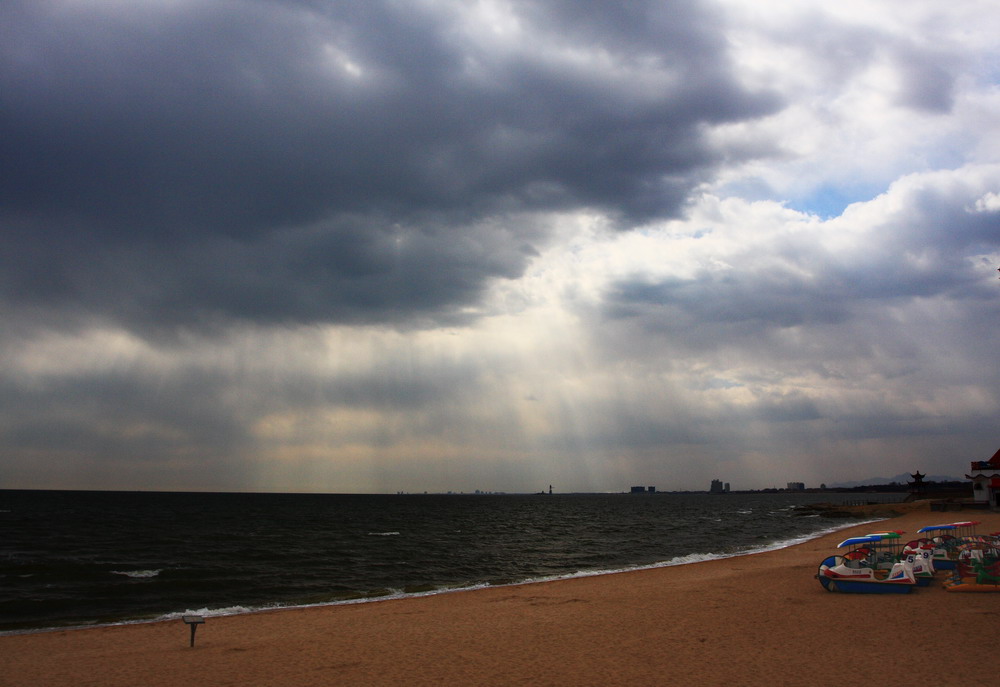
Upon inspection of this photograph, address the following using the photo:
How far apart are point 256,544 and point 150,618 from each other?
2859cm

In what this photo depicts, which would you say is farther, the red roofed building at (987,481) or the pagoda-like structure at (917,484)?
the pagoda-like structure at (917,484)

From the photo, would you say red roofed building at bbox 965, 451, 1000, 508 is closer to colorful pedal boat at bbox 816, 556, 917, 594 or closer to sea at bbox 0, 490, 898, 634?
sea at bbox 0, 490, 898, 634

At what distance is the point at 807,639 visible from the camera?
14406mm

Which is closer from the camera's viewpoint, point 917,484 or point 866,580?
point 866,580

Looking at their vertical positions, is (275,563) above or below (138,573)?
below

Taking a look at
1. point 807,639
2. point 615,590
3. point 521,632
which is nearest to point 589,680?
point 521,632

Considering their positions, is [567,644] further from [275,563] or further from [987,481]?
[987,481]

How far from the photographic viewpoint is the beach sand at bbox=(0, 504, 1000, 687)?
12383 mm

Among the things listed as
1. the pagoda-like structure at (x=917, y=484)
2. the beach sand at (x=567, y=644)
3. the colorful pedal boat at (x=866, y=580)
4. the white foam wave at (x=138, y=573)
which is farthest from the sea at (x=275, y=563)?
the pagoda-like structure at (x=917, y=484)

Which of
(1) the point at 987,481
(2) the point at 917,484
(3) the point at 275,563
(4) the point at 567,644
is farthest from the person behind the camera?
(2) the point at 917,484

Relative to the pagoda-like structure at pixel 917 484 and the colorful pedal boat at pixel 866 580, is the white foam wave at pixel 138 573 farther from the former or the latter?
the pagoda-like structure at pixel 917 484

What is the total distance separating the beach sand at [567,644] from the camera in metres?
12.4

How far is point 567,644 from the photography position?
1477 centimetres

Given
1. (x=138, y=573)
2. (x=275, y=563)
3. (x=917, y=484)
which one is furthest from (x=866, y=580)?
(x=917, y=484)
